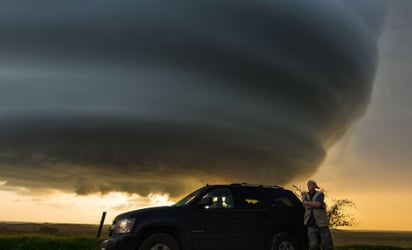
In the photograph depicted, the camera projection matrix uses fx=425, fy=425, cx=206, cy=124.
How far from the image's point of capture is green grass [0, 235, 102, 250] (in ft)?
63.5

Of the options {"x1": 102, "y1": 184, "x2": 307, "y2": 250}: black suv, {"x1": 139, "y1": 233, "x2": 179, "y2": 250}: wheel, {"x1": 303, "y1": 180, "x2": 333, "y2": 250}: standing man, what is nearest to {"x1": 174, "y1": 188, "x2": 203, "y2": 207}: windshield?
{"x1": 102, "y1": 184, "x2": 307, "y2": 250}: black suv

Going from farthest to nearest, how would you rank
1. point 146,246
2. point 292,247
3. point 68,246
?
point 68,246 < point 292,247 < point 146,246

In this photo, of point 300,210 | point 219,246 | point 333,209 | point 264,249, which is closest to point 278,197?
point 300,210

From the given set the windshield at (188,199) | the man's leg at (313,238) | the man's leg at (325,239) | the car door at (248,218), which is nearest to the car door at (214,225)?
the car door at (248,218)

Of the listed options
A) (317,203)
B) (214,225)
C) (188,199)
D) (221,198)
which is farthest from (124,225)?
(317,203)

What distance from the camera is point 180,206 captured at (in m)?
11.4

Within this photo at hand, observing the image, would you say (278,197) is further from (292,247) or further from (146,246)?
(146,246)

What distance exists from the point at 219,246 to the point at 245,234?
3.02 ft

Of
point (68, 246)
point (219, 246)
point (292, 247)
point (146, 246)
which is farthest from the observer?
point (68, 246)

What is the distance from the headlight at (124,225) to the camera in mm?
10680

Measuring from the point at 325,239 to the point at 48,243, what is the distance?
13518mm

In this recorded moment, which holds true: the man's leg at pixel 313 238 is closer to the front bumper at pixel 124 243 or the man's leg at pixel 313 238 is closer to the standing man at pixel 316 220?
the standing man at pixel 316 220

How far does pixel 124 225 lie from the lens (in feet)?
35.4

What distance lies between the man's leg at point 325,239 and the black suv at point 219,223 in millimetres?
545
